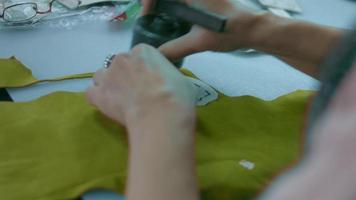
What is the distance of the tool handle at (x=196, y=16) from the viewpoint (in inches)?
29.0

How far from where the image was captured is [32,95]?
763mm

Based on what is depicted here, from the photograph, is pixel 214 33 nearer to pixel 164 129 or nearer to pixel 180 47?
pixel 180 47

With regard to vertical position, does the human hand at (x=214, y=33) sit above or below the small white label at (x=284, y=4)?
above

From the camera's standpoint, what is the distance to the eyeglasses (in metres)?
0.94

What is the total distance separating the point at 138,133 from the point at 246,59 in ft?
1.46

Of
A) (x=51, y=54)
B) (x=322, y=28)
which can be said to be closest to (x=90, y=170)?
(x=51, y=54)

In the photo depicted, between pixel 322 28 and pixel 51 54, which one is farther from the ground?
pixel 322 28

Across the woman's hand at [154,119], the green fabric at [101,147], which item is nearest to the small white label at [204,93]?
the green fabric at [101,147]

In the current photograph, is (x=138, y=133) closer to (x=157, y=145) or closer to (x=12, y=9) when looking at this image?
(x=157, y=145)

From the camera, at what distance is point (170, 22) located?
0.79 metres

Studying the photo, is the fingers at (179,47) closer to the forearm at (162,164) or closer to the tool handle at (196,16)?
the tool handle at (196,16)

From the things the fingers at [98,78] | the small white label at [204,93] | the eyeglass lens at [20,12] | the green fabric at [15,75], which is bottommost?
the green fabric at [15,75]

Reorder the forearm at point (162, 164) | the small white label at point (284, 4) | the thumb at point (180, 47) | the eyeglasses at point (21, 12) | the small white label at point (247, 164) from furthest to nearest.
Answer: the small white label at point (284, 4)
the eyeglasses at point (21, 12)
the thumb at point (180, 47)
the small white label at point (247, 164)
the forearm at point (162, 164)

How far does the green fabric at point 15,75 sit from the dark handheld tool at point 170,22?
0.13m
